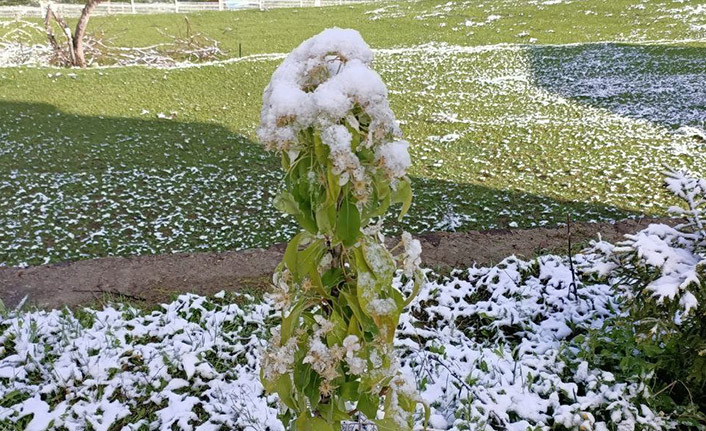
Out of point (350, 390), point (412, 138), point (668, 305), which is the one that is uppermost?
point (350, 390)

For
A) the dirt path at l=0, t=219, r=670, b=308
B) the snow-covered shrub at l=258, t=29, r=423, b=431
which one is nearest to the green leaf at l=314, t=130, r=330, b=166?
the snow-covered shrub at l=258, t=29, r=423, b=431

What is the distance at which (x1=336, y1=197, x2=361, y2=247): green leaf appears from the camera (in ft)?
4.11

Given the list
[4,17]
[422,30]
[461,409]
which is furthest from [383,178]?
[4,17]

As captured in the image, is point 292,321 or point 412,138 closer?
point 292,321

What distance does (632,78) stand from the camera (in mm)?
10039

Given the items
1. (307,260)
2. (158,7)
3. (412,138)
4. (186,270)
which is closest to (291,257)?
(307,260)

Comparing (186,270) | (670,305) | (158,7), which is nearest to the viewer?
(670,305)

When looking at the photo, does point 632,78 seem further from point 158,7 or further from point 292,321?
point 158,7

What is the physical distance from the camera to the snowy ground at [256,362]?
98.5 inches

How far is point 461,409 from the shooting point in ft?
8.16

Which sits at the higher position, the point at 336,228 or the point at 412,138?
the point at 336,228

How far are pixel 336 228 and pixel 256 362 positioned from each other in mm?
1914

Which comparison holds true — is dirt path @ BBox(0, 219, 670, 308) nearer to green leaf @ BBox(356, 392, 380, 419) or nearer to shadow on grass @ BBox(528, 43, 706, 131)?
green leaf @ BBox(356, 392, 380, 419)

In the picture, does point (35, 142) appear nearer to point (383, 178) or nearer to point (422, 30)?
point (383, 178)
